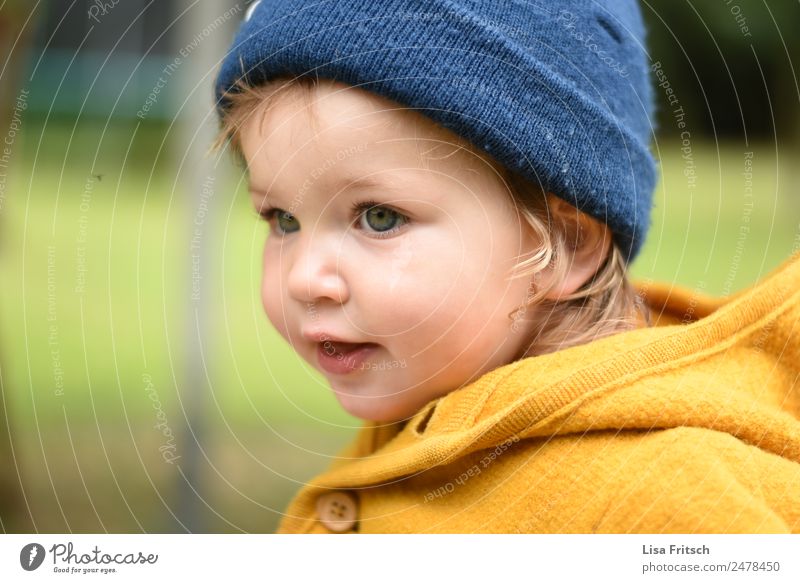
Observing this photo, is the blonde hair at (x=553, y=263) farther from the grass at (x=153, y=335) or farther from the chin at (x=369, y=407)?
the grass at (x=153, y=335)

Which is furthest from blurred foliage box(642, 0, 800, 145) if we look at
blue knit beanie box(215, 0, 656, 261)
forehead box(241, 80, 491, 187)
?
forehead box(241, 80, 491, 187)

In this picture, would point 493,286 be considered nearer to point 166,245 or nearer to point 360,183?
point 360,183

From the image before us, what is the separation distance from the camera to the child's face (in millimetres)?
602

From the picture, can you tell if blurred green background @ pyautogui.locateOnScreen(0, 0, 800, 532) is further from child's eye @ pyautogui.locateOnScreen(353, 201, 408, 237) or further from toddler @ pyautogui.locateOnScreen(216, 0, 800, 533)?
child's eye @ pyautogui.locateOnScreen(353, 201, 408, 237)

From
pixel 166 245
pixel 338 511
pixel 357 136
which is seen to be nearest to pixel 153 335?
pixel 166 245

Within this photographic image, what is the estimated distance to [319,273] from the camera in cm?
62

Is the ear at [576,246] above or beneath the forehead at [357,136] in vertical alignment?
beneath

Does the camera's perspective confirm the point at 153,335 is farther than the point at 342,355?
Yes

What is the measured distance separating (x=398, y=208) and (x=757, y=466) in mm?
292

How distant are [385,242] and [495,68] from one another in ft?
0.47

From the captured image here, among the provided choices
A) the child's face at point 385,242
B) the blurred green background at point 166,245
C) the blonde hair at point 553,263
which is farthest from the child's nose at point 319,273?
the blurred green background at point 166,245

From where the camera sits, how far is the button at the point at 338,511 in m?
0.68

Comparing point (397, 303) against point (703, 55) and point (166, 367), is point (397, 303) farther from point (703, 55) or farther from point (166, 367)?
point (166, 367)

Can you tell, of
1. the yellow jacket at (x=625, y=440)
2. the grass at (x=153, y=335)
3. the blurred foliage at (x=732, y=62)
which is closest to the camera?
the yellow jacket at (x=625, y=440)
